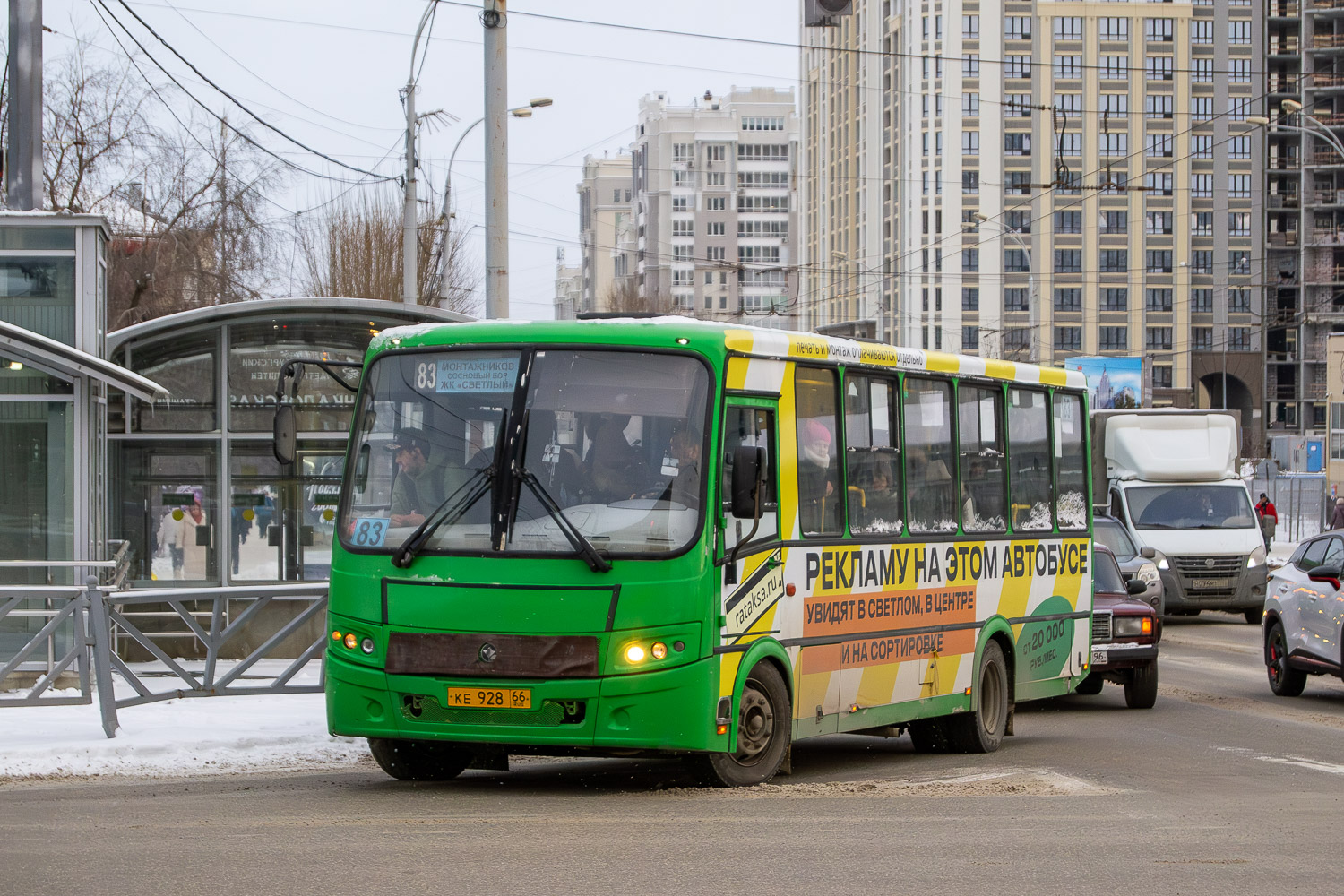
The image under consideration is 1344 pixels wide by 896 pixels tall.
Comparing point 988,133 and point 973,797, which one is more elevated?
point 988,133

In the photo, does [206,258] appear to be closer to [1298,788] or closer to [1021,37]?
[1298,788]

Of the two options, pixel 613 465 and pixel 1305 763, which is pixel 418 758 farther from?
pixel 1305 763

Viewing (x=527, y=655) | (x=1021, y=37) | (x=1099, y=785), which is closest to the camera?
(x=527, y=655)

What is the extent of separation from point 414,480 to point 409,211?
72.9ft

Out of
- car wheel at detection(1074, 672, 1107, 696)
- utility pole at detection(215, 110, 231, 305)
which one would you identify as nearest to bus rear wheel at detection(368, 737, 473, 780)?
car wheel at detection(1074, 672, 1107, 696)

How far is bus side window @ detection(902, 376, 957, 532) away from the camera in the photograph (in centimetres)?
1181

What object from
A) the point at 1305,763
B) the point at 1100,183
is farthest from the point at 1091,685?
the point at 1100,183

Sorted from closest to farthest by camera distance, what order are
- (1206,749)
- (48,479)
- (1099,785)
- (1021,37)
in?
(1099,785), (1206,749), (48,479), (1021,37)

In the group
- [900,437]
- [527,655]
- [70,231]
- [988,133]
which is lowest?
[527,655]

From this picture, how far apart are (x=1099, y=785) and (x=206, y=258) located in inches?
1323

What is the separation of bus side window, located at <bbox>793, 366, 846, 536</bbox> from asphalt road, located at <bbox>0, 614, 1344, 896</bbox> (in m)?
1.51

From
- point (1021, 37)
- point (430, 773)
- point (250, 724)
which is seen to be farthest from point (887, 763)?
point (1021, 37)

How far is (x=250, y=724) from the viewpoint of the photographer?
12.4m

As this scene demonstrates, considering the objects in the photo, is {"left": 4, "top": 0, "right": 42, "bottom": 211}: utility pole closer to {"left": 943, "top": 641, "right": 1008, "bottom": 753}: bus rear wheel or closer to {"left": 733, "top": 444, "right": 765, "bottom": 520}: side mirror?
{"left": 943, "top": 641, "right": 1008, "bottom": 753}: bus rear wheel
